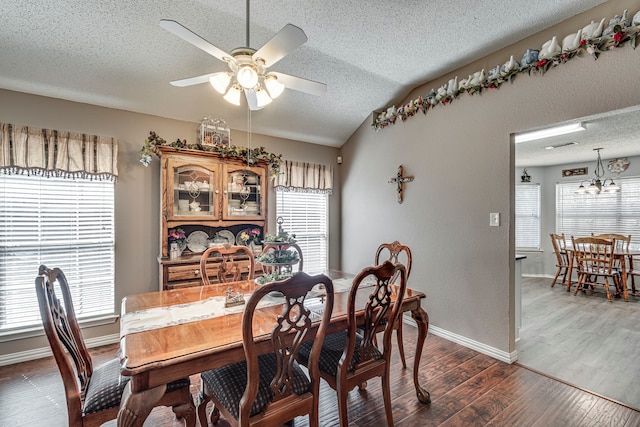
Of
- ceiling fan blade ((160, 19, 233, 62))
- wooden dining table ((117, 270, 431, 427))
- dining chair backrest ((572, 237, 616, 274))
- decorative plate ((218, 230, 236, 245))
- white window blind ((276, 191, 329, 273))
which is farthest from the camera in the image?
dining chair backrest ((572, 237, 616, 274))

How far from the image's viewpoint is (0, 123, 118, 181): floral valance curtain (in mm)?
2637

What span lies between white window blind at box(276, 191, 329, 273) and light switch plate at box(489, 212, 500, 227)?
2423 millimetres

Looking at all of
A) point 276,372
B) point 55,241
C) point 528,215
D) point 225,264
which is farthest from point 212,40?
point 528,215

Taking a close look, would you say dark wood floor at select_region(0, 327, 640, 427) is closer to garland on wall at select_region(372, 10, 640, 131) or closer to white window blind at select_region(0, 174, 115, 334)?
white window blind at select_region(0, 174, 115, 334)

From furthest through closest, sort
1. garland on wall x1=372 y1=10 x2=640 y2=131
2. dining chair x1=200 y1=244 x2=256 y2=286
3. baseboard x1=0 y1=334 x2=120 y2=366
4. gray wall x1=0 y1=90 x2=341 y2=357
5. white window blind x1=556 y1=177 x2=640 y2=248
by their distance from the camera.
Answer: white window blind x1=556 y1=177 x2=640 y2=248 → gray wall x1=0 y1=90 x2=341 y2=357 → baseboard x1=0 y1=334 x2=120 y2=366 → dining chair x1=200 y1=244 x2=256 y2=286 → garland on wall x1=372 y1=10 x2=640 y2=131

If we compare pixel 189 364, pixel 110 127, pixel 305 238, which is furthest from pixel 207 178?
pixel 189 364

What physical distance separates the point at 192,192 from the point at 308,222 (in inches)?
71.1

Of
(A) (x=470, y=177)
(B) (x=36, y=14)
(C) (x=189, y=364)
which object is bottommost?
(C) (x=189, y=364)

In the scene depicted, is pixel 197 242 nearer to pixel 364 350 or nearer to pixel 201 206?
pixel 201 206

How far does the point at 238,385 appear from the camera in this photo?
4.87ft

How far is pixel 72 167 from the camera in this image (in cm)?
288

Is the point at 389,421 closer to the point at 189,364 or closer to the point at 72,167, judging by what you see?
the point at 189,364

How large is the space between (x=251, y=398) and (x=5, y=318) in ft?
9.79

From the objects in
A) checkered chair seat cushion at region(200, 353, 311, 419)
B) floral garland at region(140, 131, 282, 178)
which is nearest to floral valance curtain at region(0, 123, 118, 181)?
floral garland at region(140, 131, 282, 178)
